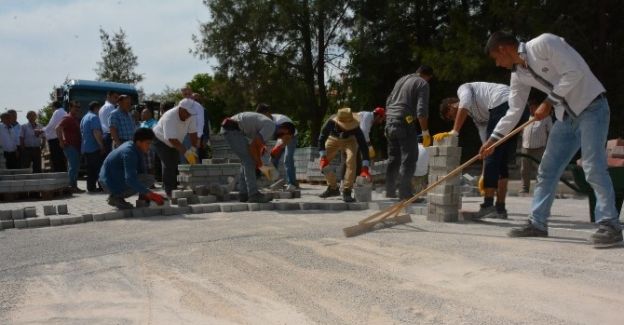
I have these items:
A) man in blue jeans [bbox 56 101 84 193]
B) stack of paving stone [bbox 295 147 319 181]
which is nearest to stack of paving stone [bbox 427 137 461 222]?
man in blue jeans [bbox 56 101 84 193]

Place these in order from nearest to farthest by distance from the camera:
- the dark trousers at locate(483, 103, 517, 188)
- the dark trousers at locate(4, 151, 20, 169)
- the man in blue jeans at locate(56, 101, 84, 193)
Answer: the dark trousers at locate(483, 103, 517, 188), the man in blue jeans at locate(56, 101, 84, 193), the dark trousers at locate(4, 151, 20, 169)

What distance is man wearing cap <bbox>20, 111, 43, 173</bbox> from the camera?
1169cm

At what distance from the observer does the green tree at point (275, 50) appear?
19609mm

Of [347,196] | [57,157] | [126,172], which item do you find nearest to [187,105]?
[126,172]

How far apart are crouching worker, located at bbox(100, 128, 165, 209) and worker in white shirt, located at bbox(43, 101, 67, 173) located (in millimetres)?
4398

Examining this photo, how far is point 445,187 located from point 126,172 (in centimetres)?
371

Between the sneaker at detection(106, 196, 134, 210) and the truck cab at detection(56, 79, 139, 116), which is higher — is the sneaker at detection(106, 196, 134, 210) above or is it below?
below

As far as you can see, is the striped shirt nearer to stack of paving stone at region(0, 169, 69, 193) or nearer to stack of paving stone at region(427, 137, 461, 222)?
stack of paving stone at region(427, 137, 461, 222)

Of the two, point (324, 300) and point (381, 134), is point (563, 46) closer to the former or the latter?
point (324, 300)

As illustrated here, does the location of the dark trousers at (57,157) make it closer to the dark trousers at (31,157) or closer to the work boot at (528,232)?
the dark trousers at (31,157)

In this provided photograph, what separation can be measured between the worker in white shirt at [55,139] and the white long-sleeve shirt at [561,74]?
8.95m

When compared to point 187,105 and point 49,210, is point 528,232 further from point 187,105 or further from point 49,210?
point 49,210

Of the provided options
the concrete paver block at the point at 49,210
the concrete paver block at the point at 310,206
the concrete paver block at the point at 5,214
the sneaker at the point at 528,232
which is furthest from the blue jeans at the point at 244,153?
the sneaker at the point at 528,232

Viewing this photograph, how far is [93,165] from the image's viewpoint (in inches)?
393
